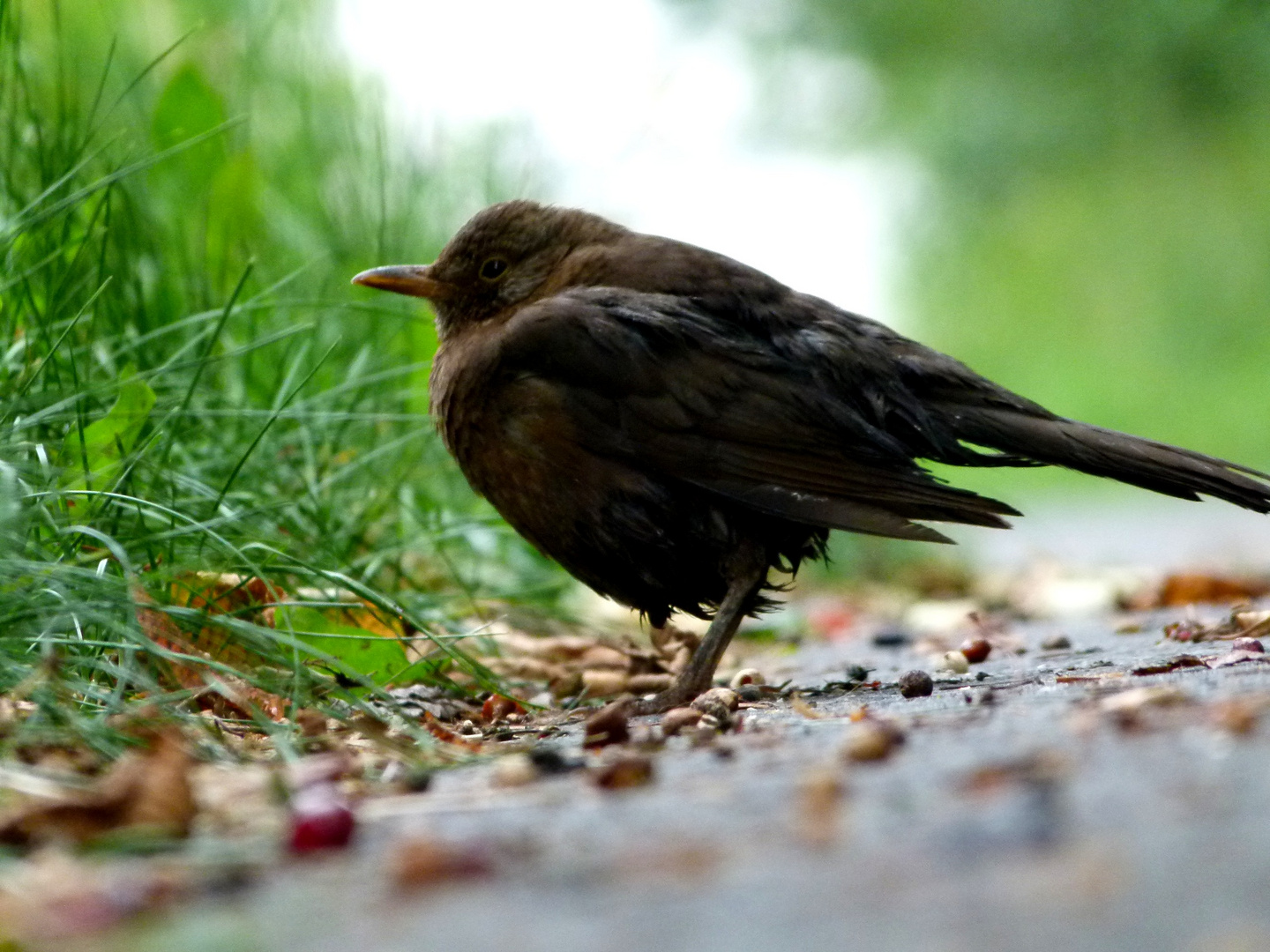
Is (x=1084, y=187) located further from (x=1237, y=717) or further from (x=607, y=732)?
(x=1237, y=717)

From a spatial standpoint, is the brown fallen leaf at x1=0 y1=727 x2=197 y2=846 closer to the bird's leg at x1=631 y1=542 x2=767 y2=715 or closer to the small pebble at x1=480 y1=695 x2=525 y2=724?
the small pebble at x1=480 y1=695 x2=525 y2=724

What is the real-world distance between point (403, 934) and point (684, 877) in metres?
0.29

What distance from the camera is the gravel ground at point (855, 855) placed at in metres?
1.51

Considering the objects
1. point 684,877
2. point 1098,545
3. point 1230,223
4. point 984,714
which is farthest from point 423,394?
point 1230,223

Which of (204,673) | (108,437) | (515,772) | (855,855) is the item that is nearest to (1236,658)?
(515,772)

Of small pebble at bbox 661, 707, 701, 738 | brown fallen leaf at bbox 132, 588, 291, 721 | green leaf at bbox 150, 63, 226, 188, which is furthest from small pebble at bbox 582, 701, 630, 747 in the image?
green leaf at bbox 150, 63, 226, 188

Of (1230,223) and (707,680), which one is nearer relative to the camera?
(707,680)

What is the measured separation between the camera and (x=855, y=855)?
171 cm

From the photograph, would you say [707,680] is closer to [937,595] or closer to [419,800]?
[419,800]

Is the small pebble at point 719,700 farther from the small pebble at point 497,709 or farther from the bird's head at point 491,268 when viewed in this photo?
the bird's head at point 491,268

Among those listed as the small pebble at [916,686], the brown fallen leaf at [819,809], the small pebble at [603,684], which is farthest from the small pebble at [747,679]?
the brown fallen leaf at [819,809]

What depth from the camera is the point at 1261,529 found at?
32.6 feet

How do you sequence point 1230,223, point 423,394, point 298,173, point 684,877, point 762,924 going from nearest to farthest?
1. point 762,924
2. point 684,877
3. point 423,394
4. point 298,173
5. point 1230,223

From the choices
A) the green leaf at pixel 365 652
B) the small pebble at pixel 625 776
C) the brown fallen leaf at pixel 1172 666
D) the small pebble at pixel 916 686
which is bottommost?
the green leaf at pixel 365 652
